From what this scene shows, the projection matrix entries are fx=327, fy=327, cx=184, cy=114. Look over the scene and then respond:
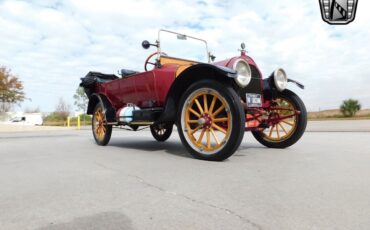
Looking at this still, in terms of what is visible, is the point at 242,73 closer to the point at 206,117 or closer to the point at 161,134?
the point at 206,117

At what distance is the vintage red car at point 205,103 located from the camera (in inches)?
165

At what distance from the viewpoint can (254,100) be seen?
4.82 metres

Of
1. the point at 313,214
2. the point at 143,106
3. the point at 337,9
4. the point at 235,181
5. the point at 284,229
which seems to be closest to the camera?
the point at 284,229

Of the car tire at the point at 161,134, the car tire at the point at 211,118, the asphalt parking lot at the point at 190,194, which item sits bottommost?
the asphalt parking lot at the point at 190,194

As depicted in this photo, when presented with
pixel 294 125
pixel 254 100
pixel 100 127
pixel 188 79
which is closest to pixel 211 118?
pixel 188 79

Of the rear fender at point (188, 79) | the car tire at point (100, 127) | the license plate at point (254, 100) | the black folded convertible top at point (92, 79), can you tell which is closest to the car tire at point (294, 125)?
the license plate at point (254, 100)

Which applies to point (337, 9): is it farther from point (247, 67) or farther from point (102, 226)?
point (102, 226)

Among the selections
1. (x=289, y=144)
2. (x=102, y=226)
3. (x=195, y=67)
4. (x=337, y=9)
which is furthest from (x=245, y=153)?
(x=102, y=226)

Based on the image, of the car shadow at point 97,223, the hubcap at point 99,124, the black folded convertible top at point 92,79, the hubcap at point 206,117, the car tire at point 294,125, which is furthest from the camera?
the black folded convertible top at point 92,79

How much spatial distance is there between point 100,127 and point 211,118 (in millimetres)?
3671

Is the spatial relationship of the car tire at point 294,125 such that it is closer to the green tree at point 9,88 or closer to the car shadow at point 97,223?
the car shadow at point 97,223

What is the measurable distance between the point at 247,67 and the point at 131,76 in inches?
96.0

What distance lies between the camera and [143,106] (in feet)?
19.7

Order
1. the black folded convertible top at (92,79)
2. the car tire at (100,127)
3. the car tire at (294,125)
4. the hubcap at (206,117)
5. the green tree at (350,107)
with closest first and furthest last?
the hubcap at (206,117) → the car tire at (294,125) → the car tire at (100,127) → the black folded convertible top at (92,79) → the green tree at (350,107)
